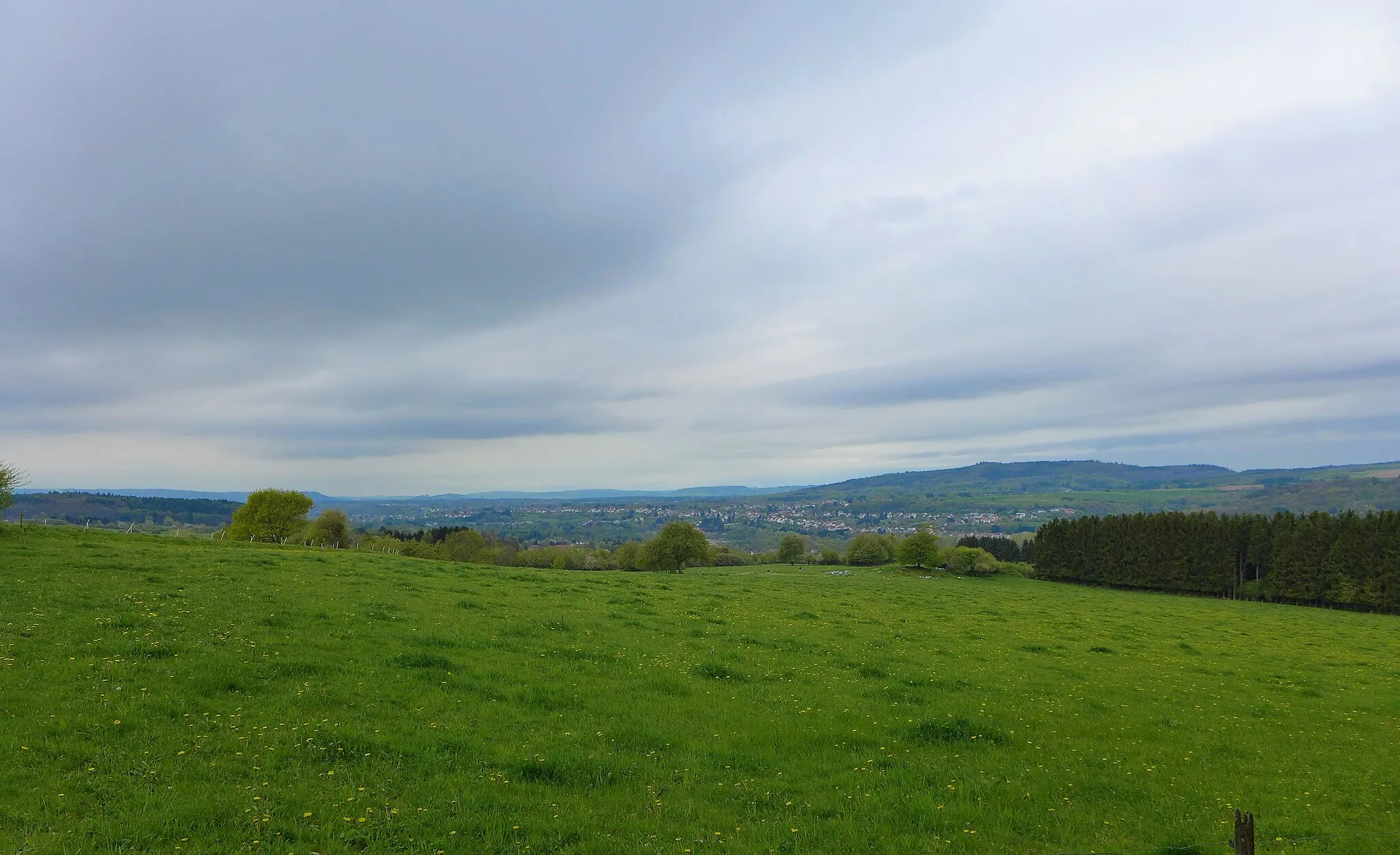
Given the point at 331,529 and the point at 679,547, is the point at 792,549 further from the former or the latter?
the point at 331,529

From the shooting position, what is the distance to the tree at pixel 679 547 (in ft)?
254

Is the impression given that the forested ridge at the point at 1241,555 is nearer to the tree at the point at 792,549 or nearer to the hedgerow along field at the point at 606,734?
the tree at the point at 792,549

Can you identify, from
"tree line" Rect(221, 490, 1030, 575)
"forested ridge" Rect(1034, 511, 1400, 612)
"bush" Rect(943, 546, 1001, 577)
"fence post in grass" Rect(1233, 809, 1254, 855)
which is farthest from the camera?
"bush" Rect(943, 546, 1001, 577)

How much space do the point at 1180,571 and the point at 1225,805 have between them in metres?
95.5

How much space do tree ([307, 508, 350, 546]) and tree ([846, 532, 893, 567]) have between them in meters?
81.0

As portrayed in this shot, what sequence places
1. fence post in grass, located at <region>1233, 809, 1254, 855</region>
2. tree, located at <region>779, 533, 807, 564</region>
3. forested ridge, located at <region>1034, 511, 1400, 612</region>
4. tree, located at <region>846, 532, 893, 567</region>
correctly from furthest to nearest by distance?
tree, located at <region>779, 533, 807, 564</region>, tree, located at <region>846, 532, 893, 567</region>, forested ridge, located at <region>1034, 511, 1400, 612</region>, fence post in grass, located at <region>1233, 809, 1254, 855</region>

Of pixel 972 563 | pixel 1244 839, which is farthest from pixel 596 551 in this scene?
pixel 1244 839

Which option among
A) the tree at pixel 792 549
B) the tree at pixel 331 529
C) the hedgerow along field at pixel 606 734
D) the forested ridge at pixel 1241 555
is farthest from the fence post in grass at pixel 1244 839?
the tree at pixel 792 549

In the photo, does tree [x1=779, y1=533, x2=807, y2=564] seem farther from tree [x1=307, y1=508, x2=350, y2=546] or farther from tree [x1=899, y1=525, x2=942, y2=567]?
tree [x1=307, y1=508, x2=350, y2=546]

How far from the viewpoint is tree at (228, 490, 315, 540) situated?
7838cm

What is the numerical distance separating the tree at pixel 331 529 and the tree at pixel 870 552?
81.0m

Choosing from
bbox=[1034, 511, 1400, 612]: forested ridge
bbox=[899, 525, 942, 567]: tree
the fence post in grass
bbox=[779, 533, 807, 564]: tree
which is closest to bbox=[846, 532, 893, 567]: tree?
bbox=[779, 533, 807, 564]: tree

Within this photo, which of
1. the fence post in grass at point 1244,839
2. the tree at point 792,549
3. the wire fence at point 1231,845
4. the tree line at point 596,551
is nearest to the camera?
the fence post in grass at point 1244,839

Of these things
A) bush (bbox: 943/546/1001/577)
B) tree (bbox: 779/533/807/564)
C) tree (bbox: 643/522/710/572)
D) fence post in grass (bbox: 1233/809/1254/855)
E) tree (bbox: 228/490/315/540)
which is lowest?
tree (bbox: 779/533/807/564)
